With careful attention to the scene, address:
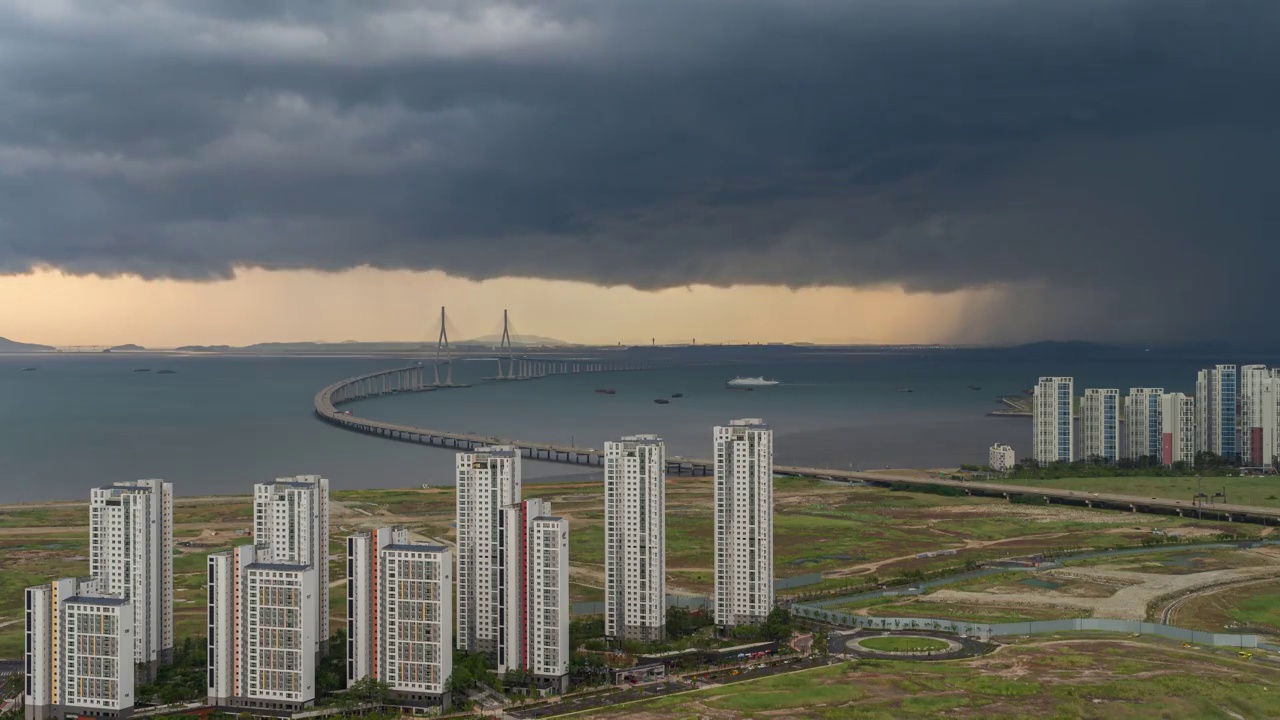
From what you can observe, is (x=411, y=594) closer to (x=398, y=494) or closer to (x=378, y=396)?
(x=398, y=494)

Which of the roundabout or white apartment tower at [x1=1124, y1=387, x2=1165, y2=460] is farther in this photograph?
white apartment tower at [x1=1124, y1=387, x2=1165, y2=460]

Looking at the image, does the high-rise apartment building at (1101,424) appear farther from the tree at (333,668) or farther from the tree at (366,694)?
the tree at (366,694)

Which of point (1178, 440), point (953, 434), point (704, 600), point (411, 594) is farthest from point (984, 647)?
point (953, 434)

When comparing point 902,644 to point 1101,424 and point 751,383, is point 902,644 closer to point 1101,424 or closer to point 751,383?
point 1101,424

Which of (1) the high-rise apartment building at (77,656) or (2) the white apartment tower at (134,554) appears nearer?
(1) the high-rise apartment building at (77,656)

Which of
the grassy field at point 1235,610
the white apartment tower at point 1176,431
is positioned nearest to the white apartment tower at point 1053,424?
the white apartment tower at point 1176,431

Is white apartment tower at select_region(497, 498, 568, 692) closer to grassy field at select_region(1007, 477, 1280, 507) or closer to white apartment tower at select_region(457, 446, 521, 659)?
white apartment tower at select_region(457, 446, 521, 659)

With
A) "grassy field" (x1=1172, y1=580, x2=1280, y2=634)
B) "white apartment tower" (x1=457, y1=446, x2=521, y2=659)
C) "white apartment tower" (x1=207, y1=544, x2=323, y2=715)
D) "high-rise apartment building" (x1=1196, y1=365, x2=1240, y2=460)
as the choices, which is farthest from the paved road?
"high-rise apartment building" (x1=1196, y1=365, x2=1240, y2=460)
